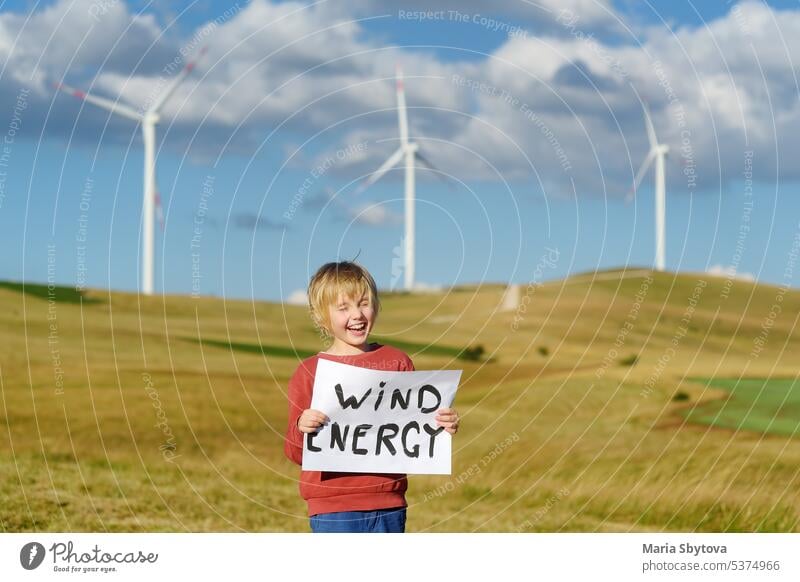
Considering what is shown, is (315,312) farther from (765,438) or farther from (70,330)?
(70,330)

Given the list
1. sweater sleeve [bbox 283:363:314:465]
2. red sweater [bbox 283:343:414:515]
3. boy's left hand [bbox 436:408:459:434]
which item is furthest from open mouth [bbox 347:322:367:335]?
boy's left hand [bbox 436:408:459:434]

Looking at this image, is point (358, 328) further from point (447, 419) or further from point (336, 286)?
point (447, 419)

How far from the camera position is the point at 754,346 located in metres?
27.3

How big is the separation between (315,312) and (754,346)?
63.7 feet

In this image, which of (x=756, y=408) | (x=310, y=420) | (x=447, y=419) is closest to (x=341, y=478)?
(x=310, y=420)

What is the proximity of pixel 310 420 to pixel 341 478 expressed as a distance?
64 cm

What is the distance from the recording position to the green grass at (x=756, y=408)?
22.1 m

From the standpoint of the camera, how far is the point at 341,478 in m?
10.3
